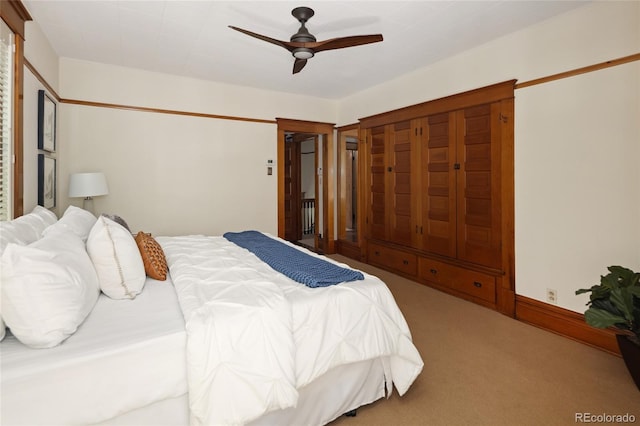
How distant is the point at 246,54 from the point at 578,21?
9.90ft

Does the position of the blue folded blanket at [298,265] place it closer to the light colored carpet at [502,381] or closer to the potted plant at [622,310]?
the light colored carpet at [502,381]

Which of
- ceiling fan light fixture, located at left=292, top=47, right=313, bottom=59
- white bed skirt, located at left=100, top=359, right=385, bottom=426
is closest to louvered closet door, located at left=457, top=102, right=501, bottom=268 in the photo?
ceiling fan light fixture, located at left=292, top=47, right=313, bottom=59

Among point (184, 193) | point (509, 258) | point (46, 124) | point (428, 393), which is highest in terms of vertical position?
point (46, 124)

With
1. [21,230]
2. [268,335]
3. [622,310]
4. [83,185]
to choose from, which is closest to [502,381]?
[622,310]

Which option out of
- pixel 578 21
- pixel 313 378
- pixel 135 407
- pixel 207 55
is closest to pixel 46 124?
pixel 207 55

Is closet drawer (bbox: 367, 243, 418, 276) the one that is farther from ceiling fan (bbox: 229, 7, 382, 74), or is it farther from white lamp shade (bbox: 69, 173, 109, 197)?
white lamp shade (bbox: 69, 173, 109, 197)

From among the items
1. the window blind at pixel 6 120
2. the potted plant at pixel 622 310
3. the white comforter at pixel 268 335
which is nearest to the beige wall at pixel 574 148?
the potted plant at pixel 622 310

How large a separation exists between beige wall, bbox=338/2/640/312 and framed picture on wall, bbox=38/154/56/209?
4.19m

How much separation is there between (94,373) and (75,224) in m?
1.25

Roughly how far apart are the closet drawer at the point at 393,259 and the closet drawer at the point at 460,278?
151mm

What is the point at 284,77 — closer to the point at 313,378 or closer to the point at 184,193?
the point at 184,193

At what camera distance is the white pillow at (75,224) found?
1.95 m

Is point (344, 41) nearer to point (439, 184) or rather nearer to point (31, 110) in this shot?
point (439, 184)

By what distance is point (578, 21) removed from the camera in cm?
267
